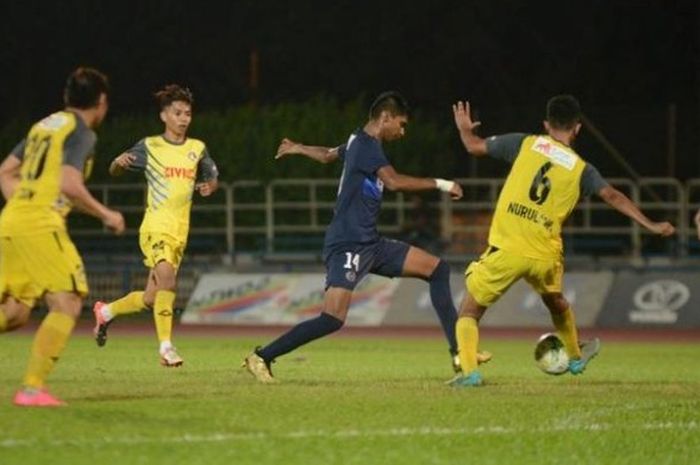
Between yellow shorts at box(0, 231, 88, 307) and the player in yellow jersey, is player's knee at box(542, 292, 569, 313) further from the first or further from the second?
yellow shorts at box(0, 231, 88, 307)

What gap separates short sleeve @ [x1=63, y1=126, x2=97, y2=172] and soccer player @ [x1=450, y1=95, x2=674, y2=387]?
11.3ft

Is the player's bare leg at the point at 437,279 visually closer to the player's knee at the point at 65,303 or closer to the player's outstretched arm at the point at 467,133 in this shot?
the player's outstretched arm at the point at 467,133

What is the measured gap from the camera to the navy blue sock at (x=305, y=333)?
48.6 feet

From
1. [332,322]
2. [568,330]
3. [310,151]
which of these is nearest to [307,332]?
[332,322]

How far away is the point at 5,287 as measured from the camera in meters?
12.4

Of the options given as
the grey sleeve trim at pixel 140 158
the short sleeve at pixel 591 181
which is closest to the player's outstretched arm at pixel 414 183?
the short sleeve at pixel 591 181

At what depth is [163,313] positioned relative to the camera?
16.3m

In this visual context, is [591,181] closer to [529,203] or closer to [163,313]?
[529,203]

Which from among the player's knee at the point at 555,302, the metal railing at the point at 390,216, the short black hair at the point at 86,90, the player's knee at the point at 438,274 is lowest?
the metal railing at the point at 390,216

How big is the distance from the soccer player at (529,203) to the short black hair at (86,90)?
3309mm

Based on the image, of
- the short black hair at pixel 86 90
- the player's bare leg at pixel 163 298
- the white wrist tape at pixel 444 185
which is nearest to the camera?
the short black hair at pixel 86 90

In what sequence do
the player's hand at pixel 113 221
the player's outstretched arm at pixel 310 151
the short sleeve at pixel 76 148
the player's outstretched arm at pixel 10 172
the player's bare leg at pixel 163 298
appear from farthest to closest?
the player's bare leg at pixel 163 298 → the player's outstretched arm at pixel 310 151 → the player's outstretched arm at pixel 10 172 → the short sleeve at pixel 76 148 → the player's hand at pixel 113 221

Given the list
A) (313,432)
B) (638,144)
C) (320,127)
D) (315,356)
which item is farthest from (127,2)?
(313,432)

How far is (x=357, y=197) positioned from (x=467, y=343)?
1.43m
